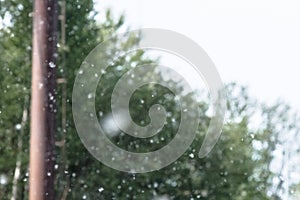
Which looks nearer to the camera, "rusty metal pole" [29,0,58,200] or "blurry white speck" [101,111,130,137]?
"rusty metal pole" [29,0,58,200]

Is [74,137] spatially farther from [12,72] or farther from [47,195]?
[47,195]

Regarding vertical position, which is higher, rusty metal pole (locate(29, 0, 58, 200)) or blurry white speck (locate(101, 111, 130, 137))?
blurry white speck (locate(101, 111, 130, 137))

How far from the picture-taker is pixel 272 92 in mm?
13273

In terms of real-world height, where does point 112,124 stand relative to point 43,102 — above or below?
above

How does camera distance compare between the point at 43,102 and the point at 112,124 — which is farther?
the point at 112,124

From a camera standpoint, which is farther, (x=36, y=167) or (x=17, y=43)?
(x=17, y=43)

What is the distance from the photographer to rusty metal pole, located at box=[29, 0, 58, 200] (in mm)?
2580

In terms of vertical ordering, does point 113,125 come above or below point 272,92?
below

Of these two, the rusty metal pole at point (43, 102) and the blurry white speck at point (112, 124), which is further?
the blurry white speck at point (112, 124)

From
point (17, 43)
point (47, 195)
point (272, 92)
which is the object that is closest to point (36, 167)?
point (47, 195)

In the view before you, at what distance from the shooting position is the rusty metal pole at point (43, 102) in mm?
2580

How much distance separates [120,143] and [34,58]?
716 centimetres

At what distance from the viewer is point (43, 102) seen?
2.65 meters

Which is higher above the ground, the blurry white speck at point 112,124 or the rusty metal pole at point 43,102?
the blurry white speck at point 112,124
